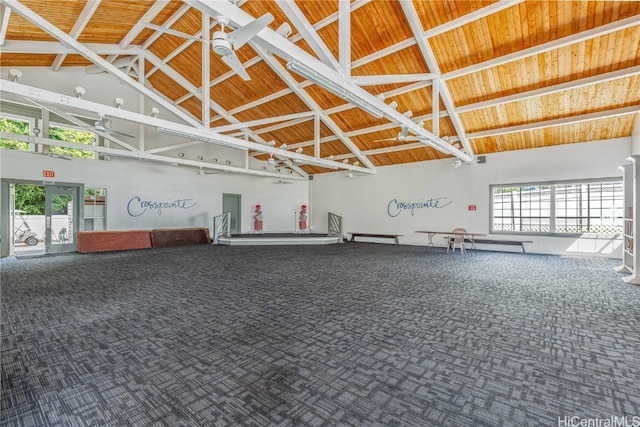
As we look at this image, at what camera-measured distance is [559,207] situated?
8781 millimetres

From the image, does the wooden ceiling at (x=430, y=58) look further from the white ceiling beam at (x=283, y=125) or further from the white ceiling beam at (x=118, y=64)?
the white ceiling beam at (x=283, y=125)

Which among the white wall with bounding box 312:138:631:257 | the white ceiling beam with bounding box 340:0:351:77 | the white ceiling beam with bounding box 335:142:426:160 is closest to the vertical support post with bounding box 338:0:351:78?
the white ceiling beam with bounding box 340:0:351:77

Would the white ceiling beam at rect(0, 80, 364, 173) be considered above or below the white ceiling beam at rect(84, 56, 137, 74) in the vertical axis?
below

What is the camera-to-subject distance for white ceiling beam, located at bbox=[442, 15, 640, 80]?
5.03 metres

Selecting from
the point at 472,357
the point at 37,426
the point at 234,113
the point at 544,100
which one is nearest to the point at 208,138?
the point at 234,113

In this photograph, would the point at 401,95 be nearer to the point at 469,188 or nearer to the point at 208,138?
the point at 469,188

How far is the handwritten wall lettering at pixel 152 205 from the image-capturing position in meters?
10.5

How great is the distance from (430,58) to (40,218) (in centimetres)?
1292

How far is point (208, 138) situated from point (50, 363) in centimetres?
601

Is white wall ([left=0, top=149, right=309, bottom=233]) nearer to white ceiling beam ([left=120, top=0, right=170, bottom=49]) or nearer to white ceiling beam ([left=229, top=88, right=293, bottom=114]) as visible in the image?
white ceiling beam ([left=229, top=88, right=293, bottom=114])

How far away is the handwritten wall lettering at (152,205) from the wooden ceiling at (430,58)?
4212 mm

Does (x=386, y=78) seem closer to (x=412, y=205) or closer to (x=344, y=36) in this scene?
(x=344, y=36)

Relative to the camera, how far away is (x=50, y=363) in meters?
2.34

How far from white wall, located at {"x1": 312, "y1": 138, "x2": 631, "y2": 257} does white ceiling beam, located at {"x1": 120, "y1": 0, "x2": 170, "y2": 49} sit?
8957 mm
